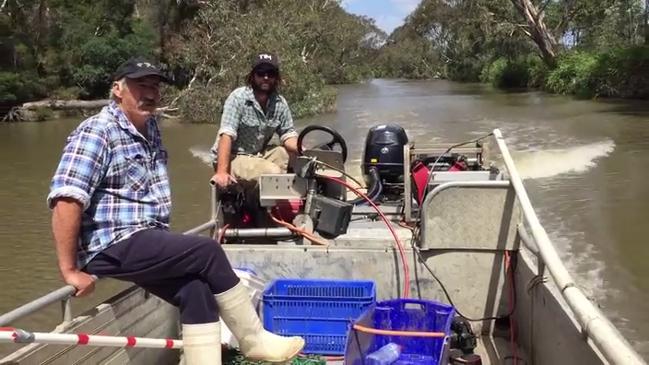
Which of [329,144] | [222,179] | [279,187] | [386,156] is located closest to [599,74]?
[386,156]

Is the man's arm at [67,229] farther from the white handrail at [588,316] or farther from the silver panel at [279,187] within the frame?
the silver panel at [279,187]

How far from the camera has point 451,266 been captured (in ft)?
15.2

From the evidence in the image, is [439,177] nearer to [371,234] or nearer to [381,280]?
[371,234]

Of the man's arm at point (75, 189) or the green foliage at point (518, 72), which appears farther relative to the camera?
the green foliage at point (518, 72)

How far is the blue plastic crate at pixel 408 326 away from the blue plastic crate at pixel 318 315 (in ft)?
0.46

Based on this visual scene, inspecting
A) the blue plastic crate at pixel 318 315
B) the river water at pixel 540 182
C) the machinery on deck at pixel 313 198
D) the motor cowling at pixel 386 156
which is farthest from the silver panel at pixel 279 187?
the river water at pixel 540 182

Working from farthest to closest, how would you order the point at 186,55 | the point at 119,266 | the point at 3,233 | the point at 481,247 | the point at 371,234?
the point at 186,55, the point at 3,233, the point at 371,234, the point at 481,247, the point at 119,266

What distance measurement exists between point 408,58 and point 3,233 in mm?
86945

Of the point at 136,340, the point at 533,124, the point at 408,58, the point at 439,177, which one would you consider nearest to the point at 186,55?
the point at 533,124

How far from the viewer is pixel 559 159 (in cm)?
1647

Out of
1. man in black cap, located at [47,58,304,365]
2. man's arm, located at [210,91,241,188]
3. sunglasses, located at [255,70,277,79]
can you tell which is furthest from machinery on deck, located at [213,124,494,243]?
man in black cap, located at [47,58,304,365]

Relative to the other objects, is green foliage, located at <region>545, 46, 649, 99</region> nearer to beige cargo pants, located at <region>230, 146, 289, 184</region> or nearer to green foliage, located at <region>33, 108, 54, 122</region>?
green foliage, located at <region>33, 108, 54, 122</region>

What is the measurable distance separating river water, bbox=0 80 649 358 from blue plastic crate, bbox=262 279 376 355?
319 cm

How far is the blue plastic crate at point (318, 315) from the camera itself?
423 centimetres
